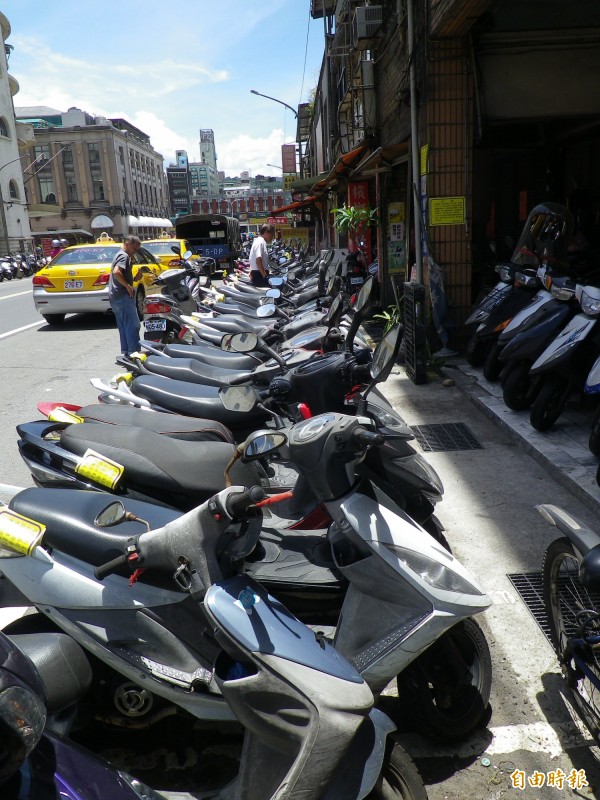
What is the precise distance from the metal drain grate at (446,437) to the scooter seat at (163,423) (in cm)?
258

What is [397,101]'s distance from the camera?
31.7 ft

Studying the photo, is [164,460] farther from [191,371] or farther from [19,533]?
[191,371]

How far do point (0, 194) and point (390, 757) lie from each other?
174ft

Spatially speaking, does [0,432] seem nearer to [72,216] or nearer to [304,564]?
[304,564]

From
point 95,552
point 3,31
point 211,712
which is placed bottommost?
point 211,712

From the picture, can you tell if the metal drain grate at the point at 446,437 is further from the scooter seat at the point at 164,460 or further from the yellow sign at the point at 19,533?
the yellow sign at the point at 19,533

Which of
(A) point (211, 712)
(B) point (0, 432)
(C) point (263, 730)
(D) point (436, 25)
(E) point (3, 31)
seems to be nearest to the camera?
(C) point (263, 730)

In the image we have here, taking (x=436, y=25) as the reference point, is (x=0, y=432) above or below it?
below

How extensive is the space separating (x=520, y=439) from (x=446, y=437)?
2.27 feet

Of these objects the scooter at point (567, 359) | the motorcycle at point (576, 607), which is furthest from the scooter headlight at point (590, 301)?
the motorcycle at point (576, 607)

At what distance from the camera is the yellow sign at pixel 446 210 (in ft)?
26.5

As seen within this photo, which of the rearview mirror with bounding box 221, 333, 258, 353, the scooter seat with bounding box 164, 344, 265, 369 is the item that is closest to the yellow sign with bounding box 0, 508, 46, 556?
the rearview mirror with bounding box 221, 333, 258, 353

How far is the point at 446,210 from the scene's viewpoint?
809 cm

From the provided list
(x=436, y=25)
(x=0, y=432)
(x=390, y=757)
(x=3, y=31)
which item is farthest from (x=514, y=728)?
(x=3, y=31)
